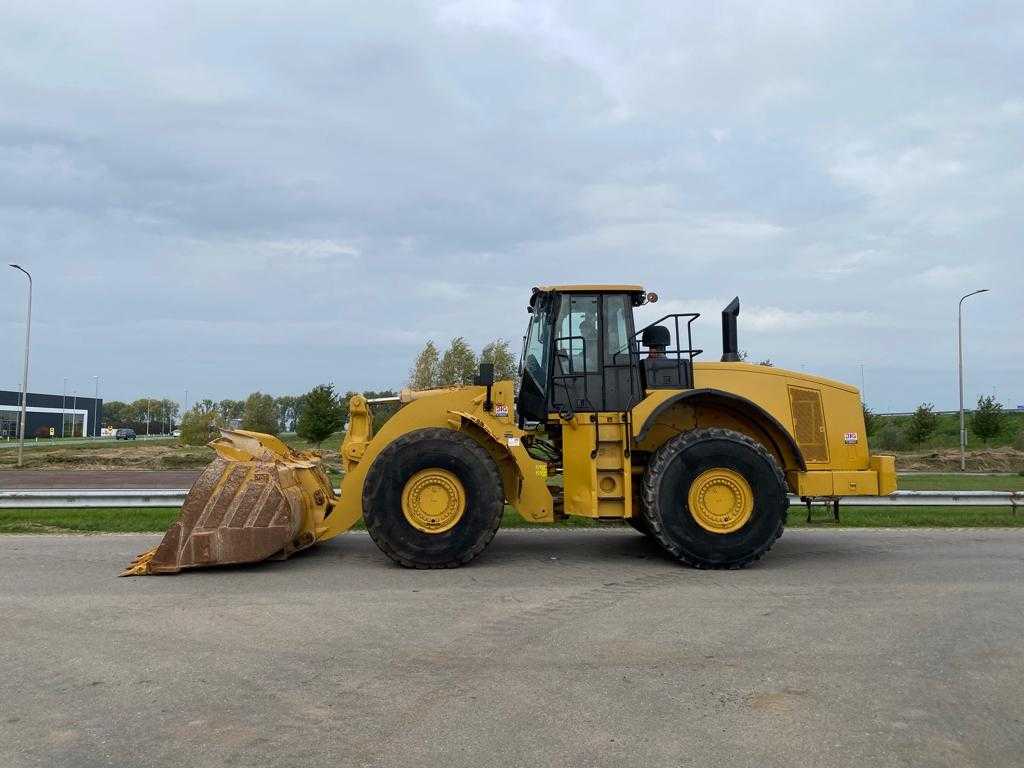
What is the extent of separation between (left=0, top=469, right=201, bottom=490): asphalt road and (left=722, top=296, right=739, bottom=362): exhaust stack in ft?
49.0

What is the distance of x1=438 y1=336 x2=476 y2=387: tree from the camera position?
109 feet

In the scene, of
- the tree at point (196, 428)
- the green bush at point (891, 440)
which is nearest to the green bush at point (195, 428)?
the tree at point (196, 428)

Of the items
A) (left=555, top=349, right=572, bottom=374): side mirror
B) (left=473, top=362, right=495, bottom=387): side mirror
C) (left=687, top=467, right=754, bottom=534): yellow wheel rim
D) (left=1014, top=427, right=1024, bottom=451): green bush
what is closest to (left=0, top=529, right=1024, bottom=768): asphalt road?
(left=687, top=467, right=754, bottom=534): yellow wheel rim

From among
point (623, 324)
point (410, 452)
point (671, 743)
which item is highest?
point (623, 324)

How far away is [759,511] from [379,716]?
4.88m

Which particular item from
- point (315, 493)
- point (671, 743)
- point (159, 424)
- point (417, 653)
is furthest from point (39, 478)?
point (159, 424)

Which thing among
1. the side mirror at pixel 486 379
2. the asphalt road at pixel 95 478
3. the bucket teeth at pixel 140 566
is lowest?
the bucket teeth at pixel 140 566

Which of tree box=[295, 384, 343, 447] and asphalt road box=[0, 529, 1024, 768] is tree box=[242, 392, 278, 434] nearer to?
tree box=[295, 384, 343, 447]

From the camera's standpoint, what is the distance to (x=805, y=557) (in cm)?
846

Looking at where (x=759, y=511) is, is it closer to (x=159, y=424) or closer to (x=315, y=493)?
(x=315, y=493)

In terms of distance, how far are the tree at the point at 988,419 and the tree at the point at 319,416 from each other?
3062 cm

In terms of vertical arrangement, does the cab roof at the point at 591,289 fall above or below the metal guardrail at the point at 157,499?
above

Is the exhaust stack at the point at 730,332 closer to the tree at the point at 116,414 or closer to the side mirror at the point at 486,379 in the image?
the side mirror at the point at 486,379

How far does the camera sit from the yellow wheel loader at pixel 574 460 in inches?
300
